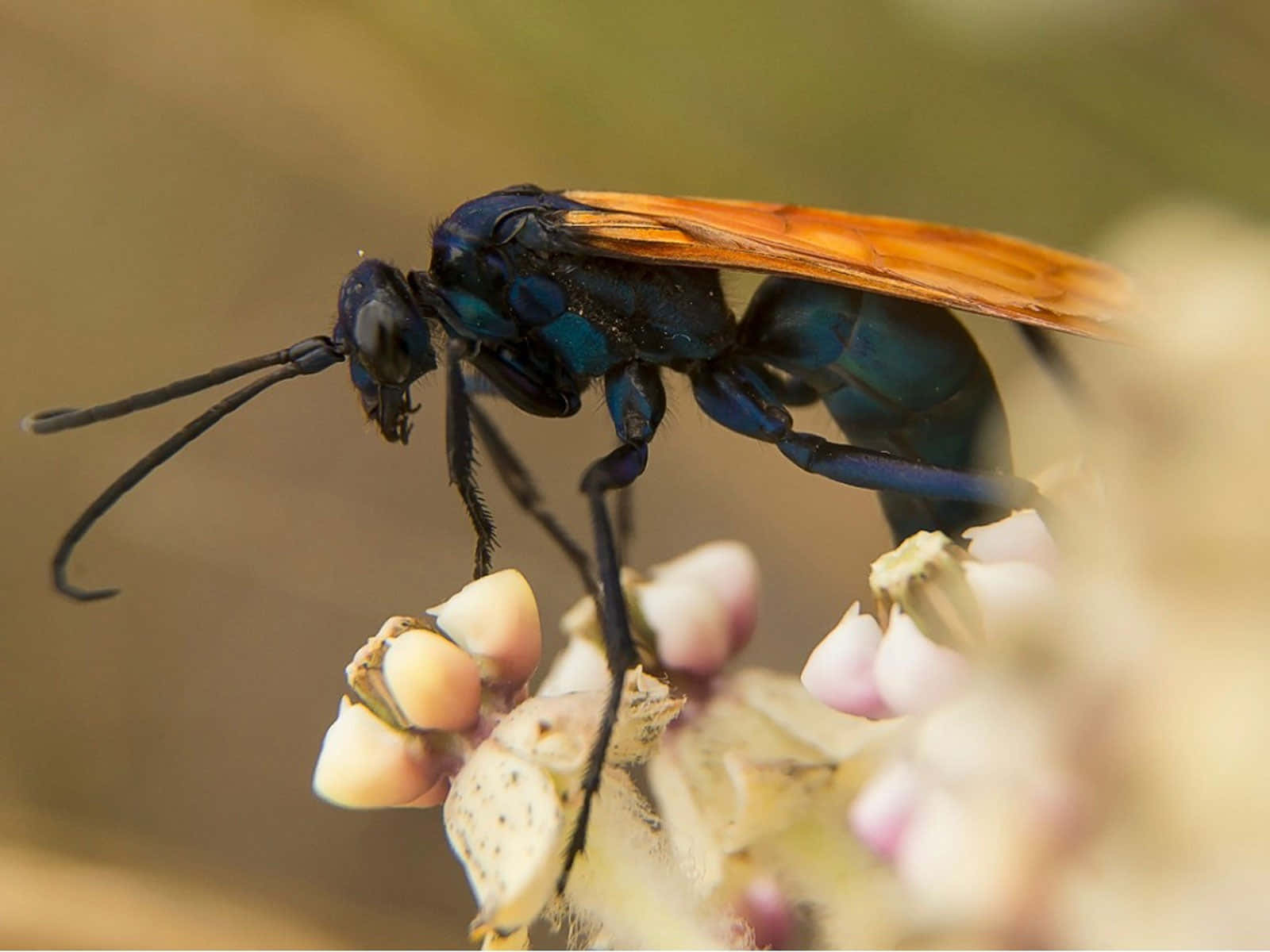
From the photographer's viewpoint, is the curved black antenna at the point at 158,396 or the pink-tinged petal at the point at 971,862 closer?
the pink-tinged petal at the point at 971,862

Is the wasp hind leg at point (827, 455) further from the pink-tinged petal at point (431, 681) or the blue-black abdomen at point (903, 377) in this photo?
the pink-tinged petal at point (431, 681)

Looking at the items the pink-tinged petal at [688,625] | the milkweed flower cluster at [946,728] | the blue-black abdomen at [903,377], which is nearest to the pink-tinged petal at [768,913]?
the milkweed flower cluster at [946,728]

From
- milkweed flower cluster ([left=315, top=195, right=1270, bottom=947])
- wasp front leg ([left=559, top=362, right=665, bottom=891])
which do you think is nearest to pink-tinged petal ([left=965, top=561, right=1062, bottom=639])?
milkweed flower cluster ([left=315, top=195, right=1270, bottom=947])

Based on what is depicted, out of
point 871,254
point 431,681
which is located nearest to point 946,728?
point 431,681

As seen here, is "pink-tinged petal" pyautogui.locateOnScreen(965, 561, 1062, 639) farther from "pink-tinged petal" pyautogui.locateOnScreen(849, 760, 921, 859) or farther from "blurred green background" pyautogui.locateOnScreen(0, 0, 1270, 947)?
"blurred green background" pyautogui.locateOnScreen(0, 0, 1270, 947)

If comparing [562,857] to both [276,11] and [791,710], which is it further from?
[276,11]

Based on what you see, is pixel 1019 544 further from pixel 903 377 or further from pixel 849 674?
pixel 903 377
